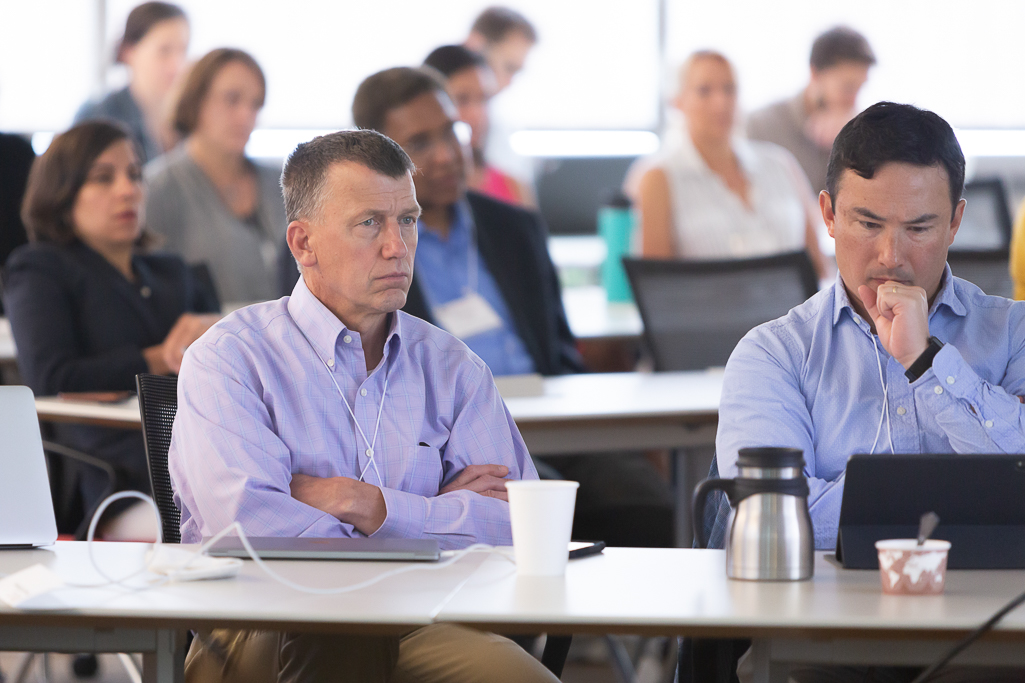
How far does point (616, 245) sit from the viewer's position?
187 inches

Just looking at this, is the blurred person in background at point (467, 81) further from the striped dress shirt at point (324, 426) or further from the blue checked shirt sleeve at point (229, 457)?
the blue checked shirt sleeve at point (229, 457)

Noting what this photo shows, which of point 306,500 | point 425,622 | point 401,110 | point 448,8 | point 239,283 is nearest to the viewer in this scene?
point 425,622

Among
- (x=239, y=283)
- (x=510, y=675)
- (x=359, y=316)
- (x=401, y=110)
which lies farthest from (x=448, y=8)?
(x=510, y=675)

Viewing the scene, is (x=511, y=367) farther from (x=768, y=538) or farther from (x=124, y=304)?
(x=768, y=538)

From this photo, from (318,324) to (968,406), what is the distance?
3.25ft

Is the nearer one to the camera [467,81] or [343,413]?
[343,413]

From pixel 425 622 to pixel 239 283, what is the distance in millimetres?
3338

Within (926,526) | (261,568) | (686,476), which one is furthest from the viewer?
(686,476)

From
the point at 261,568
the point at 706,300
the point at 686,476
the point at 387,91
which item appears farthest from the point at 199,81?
the point at 261,568

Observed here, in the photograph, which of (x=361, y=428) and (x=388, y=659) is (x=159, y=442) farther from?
(x=388, y=659)

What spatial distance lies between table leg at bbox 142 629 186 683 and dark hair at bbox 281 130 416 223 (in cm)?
84

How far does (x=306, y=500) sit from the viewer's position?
179cm

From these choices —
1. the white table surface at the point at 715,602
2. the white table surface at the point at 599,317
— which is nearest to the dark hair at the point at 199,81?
the white table surface at the point at 599,317

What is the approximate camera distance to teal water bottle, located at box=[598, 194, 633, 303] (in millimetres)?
4660
